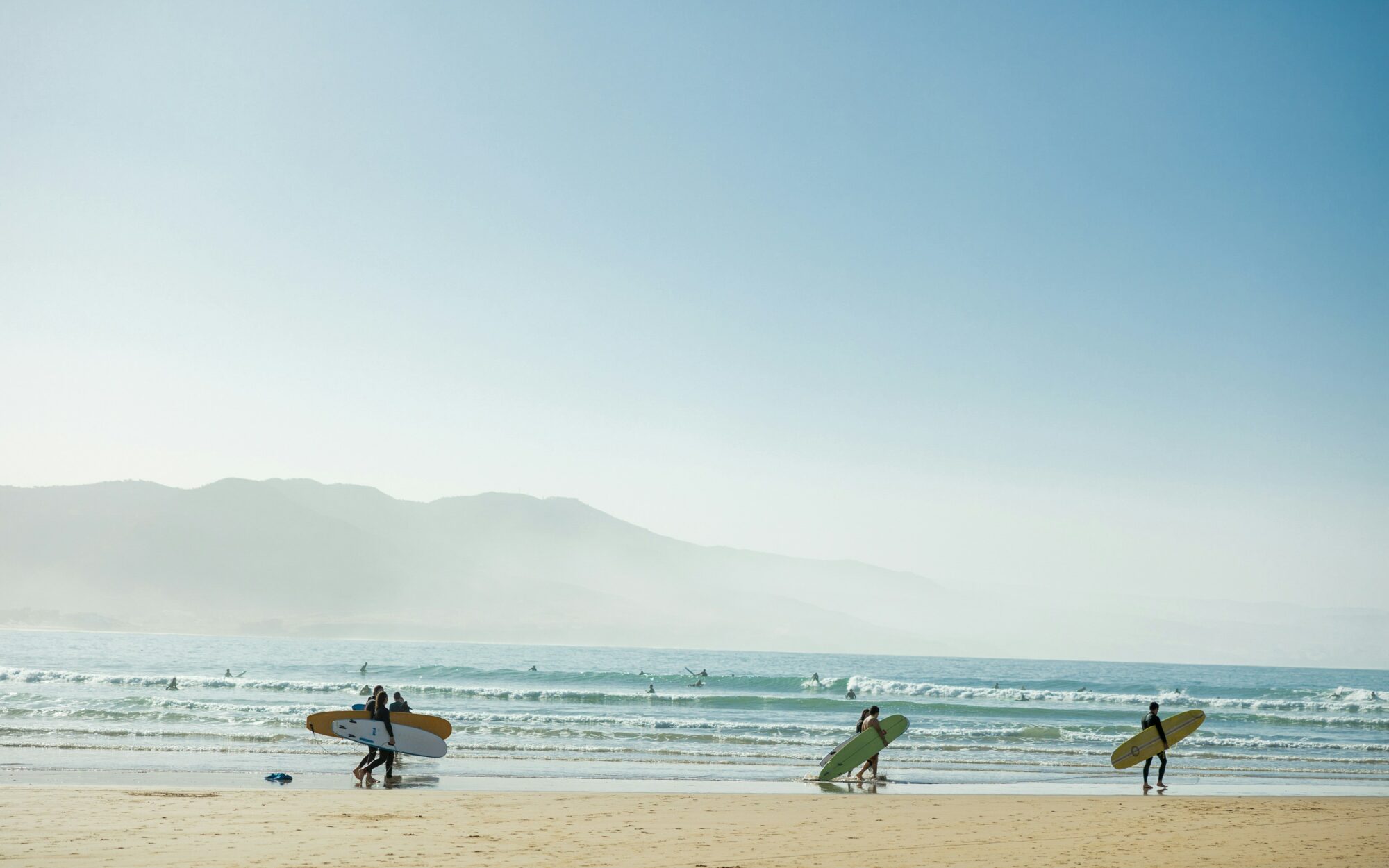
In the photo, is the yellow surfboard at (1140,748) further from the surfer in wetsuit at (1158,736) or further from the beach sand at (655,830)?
the beach sand at (655,830)

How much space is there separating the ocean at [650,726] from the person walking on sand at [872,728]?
0.62 m

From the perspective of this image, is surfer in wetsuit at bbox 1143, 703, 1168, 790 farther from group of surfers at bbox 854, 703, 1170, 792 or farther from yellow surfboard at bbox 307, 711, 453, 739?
yellow surfboard at bbox 307, 711, 453, 739

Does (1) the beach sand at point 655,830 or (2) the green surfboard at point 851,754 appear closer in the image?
(1) the beach sand at point 655,830

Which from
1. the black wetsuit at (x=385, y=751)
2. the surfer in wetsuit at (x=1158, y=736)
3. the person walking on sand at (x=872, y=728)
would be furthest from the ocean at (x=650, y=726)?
the surfer in wetsuit at (x=1158, y=736)

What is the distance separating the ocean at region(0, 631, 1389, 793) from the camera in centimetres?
2005

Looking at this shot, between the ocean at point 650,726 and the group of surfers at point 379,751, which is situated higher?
the group of surfers at point 379,751

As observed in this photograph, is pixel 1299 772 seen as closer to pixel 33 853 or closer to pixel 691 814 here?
pixel 691 814

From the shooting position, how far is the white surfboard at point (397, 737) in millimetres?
18453

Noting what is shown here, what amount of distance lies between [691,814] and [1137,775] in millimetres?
12210

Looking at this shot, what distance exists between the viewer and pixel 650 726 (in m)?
28.7

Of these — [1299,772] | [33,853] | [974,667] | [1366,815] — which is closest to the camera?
[33,853]

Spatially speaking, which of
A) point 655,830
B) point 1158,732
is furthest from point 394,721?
point 1158,732

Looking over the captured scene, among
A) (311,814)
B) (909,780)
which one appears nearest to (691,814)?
(311,814)

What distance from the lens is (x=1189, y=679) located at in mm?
83312
